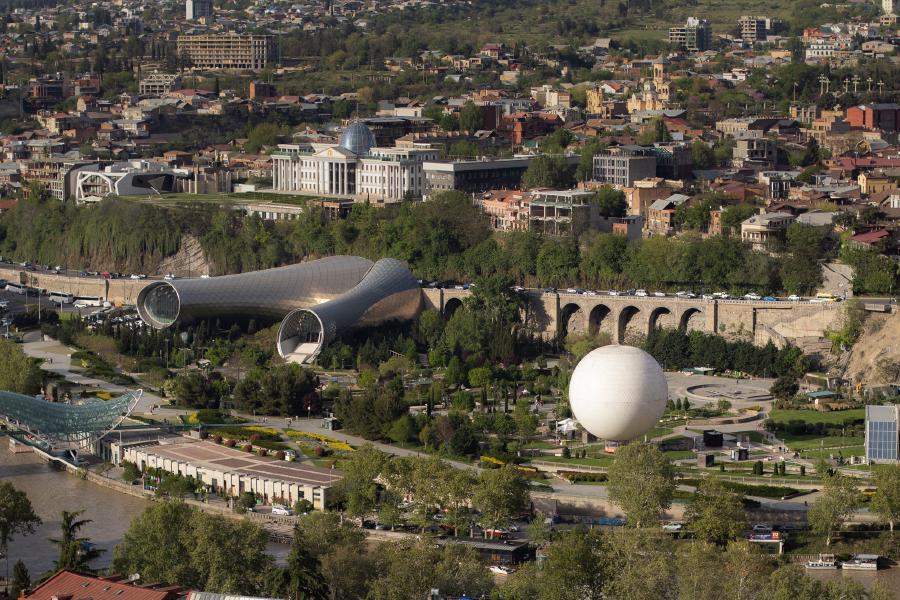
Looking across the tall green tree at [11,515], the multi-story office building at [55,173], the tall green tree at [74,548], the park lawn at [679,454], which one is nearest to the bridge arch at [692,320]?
the park lawn at [679,454]

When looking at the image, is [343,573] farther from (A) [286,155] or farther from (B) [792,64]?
(B) [792,64]

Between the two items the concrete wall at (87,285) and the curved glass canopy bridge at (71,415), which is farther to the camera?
the concrete wall at (87,285)

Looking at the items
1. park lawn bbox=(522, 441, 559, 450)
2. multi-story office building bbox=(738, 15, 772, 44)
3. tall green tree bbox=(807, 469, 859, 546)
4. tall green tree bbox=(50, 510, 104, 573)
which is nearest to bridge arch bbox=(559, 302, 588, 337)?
park lawn bbox=(522, 441, 559, 450)

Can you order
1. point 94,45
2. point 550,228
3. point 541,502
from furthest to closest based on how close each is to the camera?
point 94,45, point 550,228, point 541,502

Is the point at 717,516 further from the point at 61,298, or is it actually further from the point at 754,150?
the point at 754,150

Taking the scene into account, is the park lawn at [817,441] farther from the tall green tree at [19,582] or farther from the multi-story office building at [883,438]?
the tall green tree at [19,582]

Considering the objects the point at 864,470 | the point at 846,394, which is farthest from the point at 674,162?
the point at 864,470
